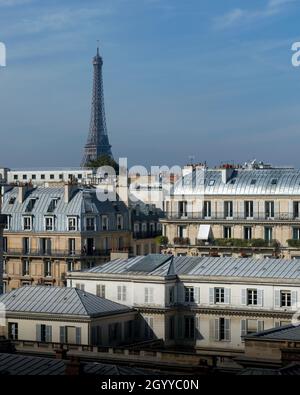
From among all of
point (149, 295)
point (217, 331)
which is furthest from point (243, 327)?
point (149, 295)

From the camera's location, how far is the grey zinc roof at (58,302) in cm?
6356

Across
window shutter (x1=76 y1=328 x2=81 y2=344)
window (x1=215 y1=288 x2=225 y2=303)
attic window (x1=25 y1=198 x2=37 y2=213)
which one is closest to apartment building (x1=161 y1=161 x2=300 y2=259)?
attic window (x1=25 y1=198 x2=37 y2=213)

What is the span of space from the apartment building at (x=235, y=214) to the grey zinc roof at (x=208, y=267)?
2079 cm

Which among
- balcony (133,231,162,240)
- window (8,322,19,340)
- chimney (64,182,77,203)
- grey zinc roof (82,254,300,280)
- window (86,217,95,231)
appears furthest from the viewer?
balcony (133,231,162,240)

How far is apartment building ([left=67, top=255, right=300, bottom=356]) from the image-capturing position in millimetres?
66312

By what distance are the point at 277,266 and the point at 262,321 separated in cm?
414

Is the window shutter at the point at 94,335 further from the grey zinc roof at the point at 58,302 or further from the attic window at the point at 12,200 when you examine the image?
the attic window at the point at 12,200

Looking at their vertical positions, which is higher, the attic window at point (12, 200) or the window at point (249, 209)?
the attic window at point (12, 200)

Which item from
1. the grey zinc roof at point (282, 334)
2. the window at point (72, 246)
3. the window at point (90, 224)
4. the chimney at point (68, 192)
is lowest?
the grey zinc roof at point (282, 334)

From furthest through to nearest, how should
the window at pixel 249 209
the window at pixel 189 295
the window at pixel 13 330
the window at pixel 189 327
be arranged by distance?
1. the window at pixel 249 209
2. the window at pixel 189 295
3. the window at pixel 189 327
4. the window at pixel 13 330

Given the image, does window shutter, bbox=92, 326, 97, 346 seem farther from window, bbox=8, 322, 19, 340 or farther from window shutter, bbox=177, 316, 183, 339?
window shutter, bbox=177, 316, 183, 339

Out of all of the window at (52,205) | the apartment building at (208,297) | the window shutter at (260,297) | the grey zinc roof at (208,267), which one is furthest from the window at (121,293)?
the window at (52,205)
